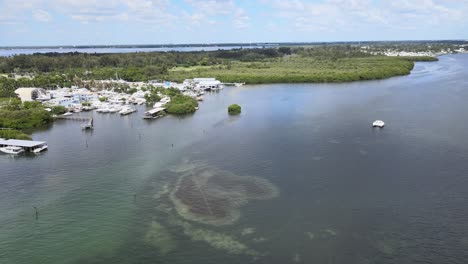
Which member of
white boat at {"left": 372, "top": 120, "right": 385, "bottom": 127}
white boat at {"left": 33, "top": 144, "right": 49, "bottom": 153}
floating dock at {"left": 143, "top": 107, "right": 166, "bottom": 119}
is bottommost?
white boat at {"left": 33, "top": 144, "right": 49, "bottom": 153}

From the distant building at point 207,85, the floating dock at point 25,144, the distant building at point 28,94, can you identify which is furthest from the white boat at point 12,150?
A: the distant building at point 207,85

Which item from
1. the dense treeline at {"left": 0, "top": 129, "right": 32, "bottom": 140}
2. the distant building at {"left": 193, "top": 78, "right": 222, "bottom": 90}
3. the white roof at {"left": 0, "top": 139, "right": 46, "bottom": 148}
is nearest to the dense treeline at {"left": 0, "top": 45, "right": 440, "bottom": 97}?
the distant building at {"left": 193, "top": 78, "right": 222, "bottom": 90}

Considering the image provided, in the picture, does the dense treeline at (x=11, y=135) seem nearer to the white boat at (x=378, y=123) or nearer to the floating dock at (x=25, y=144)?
the floating dock at (x=25, y=144)

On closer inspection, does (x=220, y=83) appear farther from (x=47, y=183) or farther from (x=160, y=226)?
(x=160, y=226)

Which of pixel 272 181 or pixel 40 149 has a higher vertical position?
pixel 40 149

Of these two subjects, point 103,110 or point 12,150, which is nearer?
point 12,150

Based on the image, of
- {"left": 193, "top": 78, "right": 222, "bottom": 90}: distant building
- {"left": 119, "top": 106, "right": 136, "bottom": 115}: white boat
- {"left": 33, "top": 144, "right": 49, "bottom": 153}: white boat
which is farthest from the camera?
{"left": 193, "top": 78, "right": 222, "bottom": 90}: distant building

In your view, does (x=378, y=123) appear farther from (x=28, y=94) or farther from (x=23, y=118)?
(x=28, y=94)

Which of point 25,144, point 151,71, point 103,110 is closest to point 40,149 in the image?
point 25,144

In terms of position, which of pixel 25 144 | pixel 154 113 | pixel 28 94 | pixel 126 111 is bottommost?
pixel 25 144

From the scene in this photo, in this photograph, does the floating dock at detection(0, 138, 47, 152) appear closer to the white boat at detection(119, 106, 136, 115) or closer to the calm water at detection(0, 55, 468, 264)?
the calm water at detection(0, 55, 468, 264)
